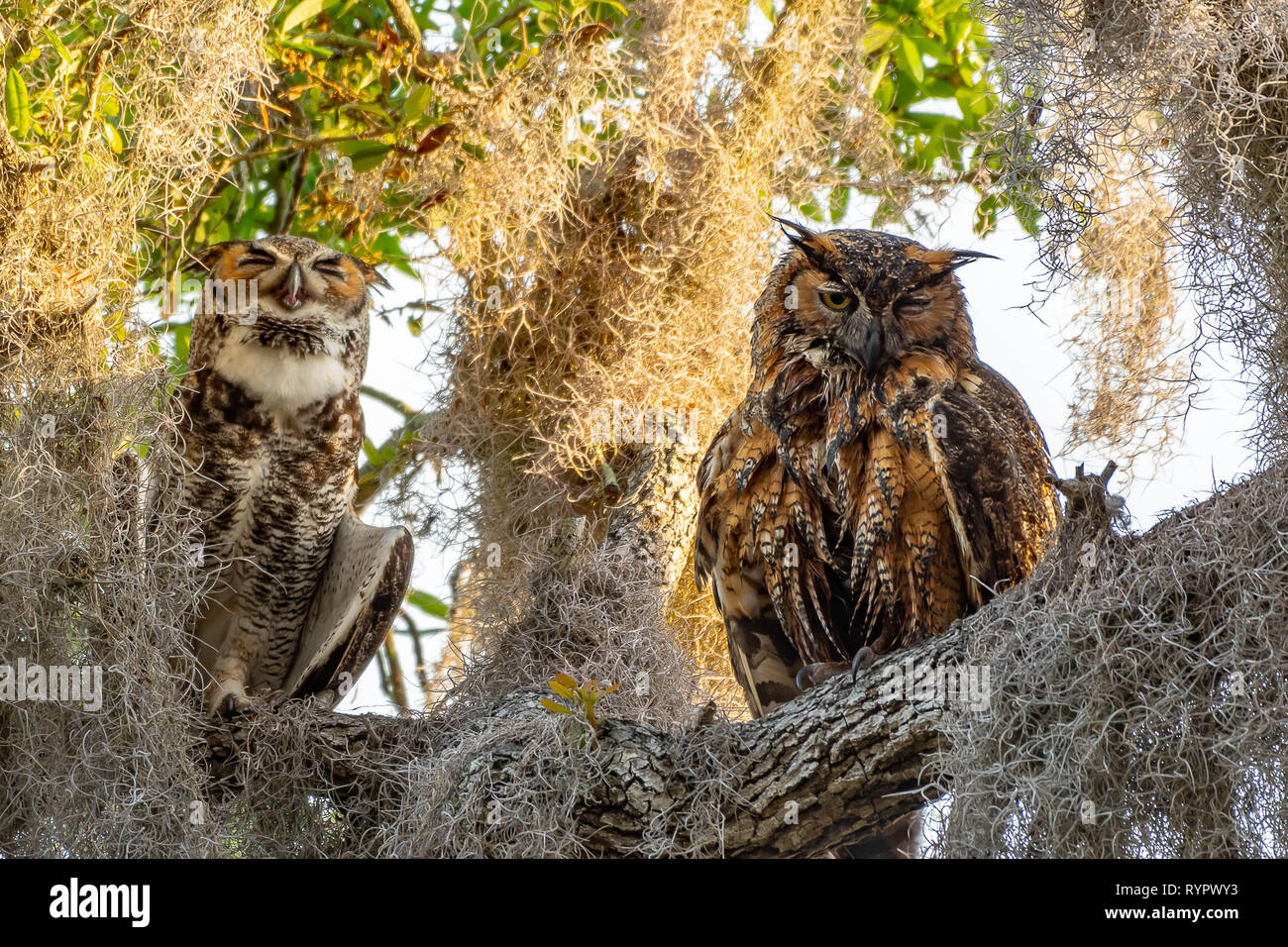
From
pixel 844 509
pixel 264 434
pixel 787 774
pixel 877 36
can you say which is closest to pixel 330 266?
pixel 264 434

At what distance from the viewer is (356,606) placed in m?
2.52

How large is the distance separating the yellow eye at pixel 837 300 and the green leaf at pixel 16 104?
4.32 ft

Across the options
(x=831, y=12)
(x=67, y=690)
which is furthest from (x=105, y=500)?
(x=831, y=12)

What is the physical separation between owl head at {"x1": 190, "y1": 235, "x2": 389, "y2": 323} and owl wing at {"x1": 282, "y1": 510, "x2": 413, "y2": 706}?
1.38ft

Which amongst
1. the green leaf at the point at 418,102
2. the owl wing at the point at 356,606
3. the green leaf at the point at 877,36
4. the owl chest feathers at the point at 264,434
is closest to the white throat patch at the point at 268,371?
the owl chest feathers at the point at 264,434

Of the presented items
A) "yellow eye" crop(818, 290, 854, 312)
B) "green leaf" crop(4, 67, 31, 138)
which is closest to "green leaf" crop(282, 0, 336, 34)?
"green leaf" crop(4, 67, 31, 138)

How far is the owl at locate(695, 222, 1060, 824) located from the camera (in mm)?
2234

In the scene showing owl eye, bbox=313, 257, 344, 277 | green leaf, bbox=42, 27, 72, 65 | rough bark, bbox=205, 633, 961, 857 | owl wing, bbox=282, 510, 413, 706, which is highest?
green leaf, bbox=42, 27, 72, 65

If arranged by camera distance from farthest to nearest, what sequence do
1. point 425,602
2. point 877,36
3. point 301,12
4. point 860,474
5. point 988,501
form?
point 425,602 → point 877,36 → point 301,12 → point 860,474 → point 988,501

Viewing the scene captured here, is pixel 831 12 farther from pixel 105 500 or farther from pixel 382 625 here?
pixel 105 500

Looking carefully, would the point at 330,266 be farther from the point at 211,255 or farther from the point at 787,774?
the point at 787,774

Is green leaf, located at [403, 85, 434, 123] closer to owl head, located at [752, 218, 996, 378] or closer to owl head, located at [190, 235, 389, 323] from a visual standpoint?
owl head, located at [190, 235, 389, 323]

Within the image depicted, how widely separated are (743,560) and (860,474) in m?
0.31

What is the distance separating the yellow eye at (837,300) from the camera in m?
2.43
